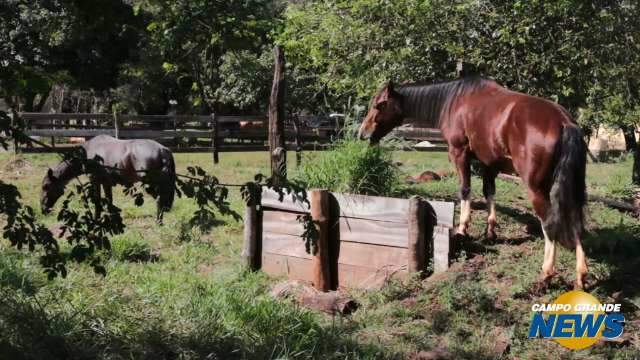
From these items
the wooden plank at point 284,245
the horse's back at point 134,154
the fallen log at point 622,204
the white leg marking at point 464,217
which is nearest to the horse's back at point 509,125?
the white leg marking at point 464,217

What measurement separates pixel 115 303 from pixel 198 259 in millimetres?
2252

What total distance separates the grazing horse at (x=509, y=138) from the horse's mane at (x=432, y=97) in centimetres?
1

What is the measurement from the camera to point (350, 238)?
5379mm

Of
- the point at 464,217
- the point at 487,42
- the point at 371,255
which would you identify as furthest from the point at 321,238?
the point at 487,42

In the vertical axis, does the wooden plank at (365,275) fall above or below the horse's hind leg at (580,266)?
below

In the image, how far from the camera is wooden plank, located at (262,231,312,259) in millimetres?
5621

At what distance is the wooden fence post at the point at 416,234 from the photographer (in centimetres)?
490

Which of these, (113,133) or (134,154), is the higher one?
(113,133)

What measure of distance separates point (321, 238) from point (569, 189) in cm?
216

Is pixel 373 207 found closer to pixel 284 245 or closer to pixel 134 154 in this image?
pixel 284 245

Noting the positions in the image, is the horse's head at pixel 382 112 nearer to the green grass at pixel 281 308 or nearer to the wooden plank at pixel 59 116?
the green grass at pixel 281 308

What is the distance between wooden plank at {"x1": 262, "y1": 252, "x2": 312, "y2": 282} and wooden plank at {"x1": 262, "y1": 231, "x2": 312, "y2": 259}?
0.13ft

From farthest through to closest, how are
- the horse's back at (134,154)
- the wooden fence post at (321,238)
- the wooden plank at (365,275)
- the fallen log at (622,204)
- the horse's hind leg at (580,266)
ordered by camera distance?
the horse's back at (134,154) < the fallen log at (622,204) < the wooden fence post at (321,238) < the wooden plank at (365,275) < the horse's hind leg at (580,266)

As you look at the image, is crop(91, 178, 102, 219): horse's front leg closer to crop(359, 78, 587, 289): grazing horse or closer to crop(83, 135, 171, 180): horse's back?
crop(359, 78, 587, 289): grazing horse
